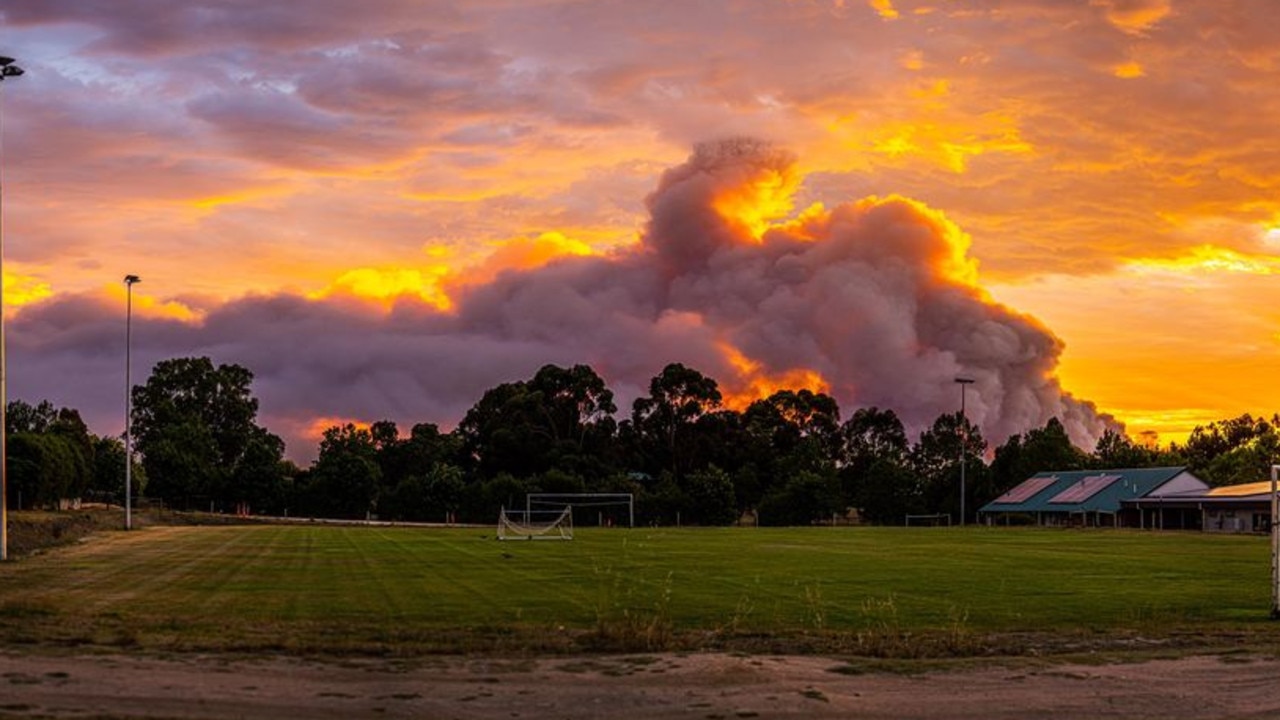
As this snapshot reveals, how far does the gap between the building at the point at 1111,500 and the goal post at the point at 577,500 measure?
36.2 metres

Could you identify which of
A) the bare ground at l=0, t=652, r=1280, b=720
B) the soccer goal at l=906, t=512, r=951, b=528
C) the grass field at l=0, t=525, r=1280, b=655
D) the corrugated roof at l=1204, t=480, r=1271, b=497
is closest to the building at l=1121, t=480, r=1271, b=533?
the corrugated roof at l=1204, t=480, r=1271, b=497

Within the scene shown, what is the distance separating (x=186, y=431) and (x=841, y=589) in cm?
13116

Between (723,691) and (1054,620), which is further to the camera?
(1054,620)

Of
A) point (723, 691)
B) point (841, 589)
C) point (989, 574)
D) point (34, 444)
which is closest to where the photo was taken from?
point (723, 691)

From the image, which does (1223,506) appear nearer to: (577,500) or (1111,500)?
(1111,500)

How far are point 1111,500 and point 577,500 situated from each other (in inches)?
1831

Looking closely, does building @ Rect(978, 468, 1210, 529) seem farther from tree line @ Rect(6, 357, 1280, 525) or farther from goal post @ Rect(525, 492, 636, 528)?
goal post @ Rect(525, 492, 636, 528)

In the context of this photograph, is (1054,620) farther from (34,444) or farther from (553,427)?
(553,427)

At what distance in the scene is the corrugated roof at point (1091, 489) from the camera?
11519 cm

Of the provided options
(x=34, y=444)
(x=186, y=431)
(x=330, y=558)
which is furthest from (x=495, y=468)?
(x=330, y=558)

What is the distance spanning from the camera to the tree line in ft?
399

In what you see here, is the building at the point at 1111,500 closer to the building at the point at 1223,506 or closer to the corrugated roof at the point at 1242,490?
the building at the point at 1223,506

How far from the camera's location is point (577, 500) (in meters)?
119

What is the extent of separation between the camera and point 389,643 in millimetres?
20312
